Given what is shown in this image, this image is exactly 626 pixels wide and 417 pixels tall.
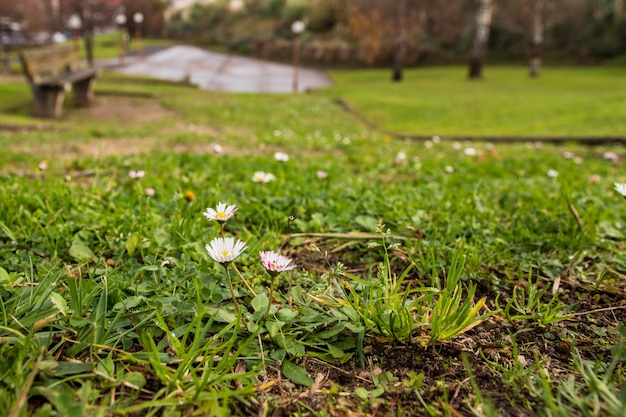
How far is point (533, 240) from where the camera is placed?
6.63ft

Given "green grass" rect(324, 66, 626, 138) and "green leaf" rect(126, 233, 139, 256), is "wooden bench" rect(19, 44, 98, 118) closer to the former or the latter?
"green grass" rect(324, 66, 626, 138)

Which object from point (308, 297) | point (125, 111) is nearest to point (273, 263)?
point (308, 297)

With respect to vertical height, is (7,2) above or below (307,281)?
above

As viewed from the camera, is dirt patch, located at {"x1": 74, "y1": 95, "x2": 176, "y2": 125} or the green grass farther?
dirt patch, located at {"x1": 74, "y1": 95, "x2": 176, "y2": 125}

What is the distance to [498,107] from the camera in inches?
425

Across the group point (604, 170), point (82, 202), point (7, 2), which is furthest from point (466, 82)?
point (7, 2)

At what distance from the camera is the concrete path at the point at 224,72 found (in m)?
18.5

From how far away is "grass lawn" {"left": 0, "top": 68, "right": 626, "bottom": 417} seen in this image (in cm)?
106

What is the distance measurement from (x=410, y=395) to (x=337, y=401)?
0.58 feet

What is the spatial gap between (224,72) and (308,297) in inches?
905

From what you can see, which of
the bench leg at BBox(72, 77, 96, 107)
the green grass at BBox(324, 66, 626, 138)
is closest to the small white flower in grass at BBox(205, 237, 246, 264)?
the green grass at BBox(324, 66, 626, 138)

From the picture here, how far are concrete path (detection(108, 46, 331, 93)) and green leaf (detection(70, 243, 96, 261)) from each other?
15613 millimetres

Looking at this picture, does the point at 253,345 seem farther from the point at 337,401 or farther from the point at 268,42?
the point at 268,42

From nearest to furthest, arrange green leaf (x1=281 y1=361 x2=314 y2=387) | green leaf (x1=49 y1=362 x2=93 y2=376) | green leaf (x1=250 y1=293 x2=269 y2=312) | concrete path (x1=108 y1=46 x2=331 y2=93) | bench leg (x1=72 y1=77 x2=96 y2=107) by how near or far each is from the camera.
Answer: green leaf (x1=49 y1=362 x2=93 y2=376) < green leaf (x1=281 y1=361 x2=314 y2=387) < green leaf (x1=250 y1=293 x2=269 y2=312) < bench leg (x1=72 y1=77 x2=96 y2=107) < concrete path (x1=108 y1=46 x2=331 y2=93)
